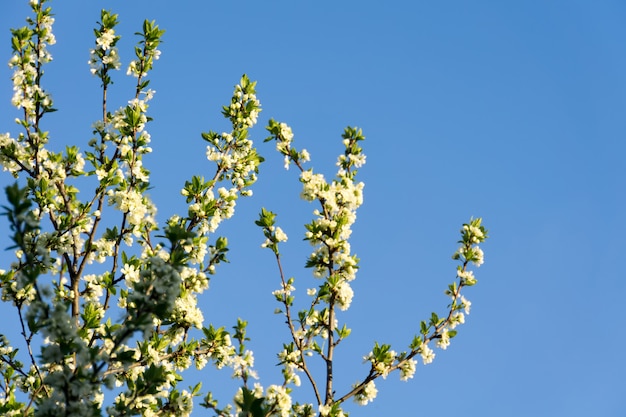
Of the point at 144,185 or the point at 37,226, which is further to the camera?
the point at 144,185

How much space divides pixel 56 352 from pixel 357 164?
15.7 ft

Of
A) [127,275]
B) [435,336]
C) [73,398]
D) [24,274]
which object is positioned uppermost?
[127,275]

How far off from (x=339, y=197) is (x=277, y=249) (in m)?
1.02

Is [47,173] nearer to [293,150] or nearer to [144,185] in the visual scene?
[144,185]

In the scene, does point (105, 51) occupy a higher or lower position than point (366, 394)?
higher

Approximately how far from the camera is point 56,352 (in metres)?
4.09

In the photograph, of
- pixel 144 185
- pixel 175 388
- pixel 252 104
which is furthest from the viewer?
pixel 252 104

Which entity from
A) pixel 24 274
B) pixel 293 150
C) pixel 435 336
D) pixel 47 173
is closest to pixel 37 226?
pixel 24 274

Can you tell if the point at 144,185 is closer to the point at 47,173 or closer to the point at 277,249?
the point at 47,173

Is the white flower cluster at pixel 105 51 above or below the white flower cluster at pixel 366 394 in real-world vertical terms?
above

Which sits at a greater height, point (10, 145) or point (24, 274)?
point (10, 145)

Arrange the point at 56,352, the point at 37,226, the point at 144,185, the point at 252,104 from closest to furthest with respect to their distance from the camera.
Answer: the point at 37,226
the point at 56,352
the point at 144,185
the point at 252,104

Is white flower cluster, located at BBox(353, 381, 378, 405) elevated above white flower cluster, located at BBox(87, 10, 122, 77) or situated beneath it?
situated beneath

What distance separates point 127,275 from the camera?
7.21 metres
